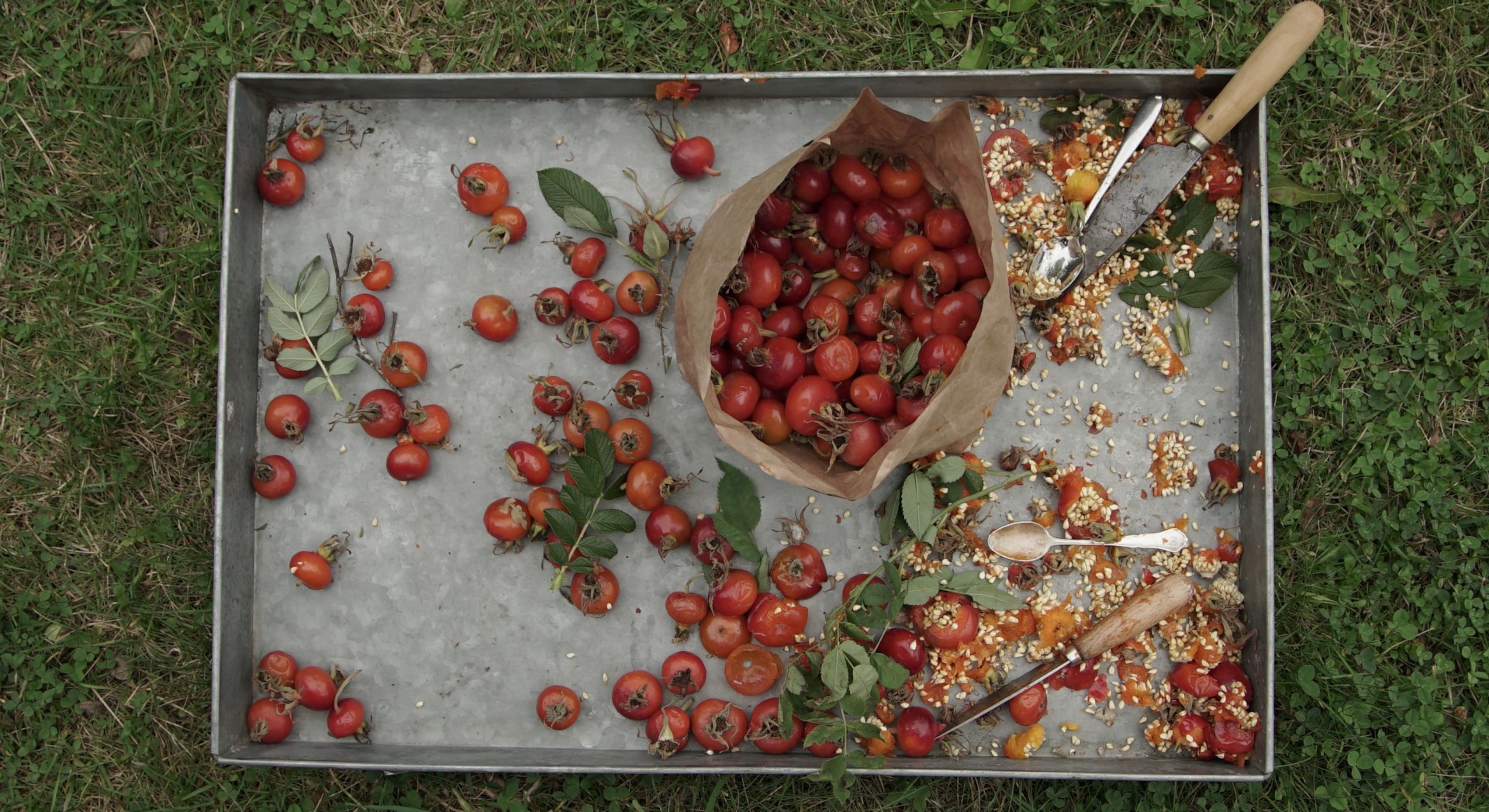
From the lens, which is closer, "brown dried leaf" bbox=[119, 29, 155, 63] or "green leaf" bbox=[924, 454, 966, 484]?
"green leaf" bbox=[924, 454, 966, 484]

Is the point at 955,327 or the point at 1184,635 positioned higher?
the point at 955,327

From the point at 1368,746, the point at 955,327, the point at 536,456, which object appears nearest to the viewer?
the point at 955,327

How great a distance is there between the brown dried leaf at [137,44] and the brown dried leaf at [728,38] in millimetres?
1547

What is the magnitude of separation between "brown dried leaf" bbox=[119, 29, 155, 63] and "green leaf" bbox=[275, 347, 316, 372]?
98 centimetres

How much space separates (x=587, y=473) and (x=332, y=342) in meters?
0.76

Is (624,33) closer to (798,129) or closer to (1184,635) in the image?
(798,129)

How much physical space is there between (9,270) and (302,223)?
0.88 m

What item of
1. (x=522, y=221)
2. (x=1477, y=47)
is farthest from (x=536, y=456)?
(x=1477, y=47)

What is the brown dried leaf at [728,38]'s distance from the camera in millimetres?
2572

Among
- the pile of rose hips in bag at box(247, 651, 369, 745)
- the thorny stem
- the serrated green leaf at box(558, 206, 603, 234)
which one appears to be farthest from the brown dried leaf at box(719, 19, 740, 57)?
the pile of rose hips in bag at box(247, 651, 369, 745)

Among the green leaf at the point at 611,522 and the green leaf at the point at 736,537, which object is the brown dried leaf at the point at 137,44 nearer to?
the green leaf at the point at 611,522

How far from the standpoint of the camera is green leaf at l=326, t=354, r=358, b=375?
242 centimetres

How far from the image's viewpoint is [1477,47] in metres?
2.62

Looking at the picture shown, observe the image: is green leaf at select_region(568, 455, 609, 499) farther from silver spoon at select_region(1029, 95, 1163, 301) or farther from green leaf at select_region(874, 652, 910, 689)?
silver spoon at select_region(1029, 95, 1163, 301)
